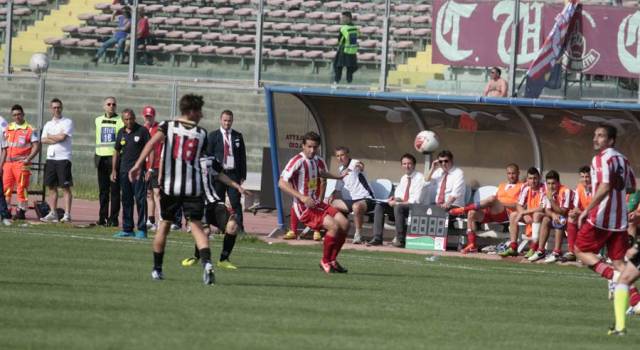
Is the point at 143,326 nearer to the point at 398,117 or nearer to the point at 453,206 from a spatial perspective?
the point at 453,206

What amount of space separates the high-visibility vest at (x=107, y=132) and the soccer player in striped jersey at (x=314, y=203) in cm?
555

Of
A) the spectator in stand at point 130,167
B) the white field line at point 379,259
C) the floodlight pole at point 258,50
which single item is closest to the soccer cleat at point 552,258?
the white field line at point 379,259

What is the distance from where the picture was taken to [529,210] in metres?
19.0

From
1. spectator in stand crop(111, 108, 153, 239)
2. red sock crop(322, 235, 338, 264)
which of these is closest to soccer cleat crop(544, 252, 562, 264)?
red sock crop(322, 235, 338, 264)

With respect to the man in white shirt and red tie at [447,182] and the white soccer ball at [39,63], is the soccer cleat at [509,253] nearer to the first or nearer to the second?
the man in white shirt and red tie at [447,182]

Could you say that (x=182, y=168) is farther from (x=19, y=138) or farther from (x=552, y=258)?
(x=19, y=138)

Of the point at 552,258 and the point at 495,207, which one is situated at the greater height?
the point at 495,207

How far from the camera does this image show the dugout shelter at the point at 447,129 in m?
19.9

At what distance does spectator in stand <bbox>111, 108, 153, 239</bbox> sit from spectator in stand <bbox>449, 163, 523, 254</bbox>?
14.7ft

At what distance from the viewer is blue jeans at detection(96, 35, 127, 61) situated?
94.3 feet

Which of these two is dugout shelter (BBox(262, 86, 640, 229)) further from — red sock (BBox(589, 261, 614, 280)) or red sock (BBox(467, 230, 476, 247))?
red sock (BBox(589, 261, 614, 280))

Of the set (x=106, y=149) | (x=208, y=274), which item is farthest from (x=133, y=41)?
(x=208, y=274)

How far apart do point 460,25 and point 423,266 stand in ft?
28.3

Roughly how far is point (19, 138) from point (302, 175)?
672 cm
